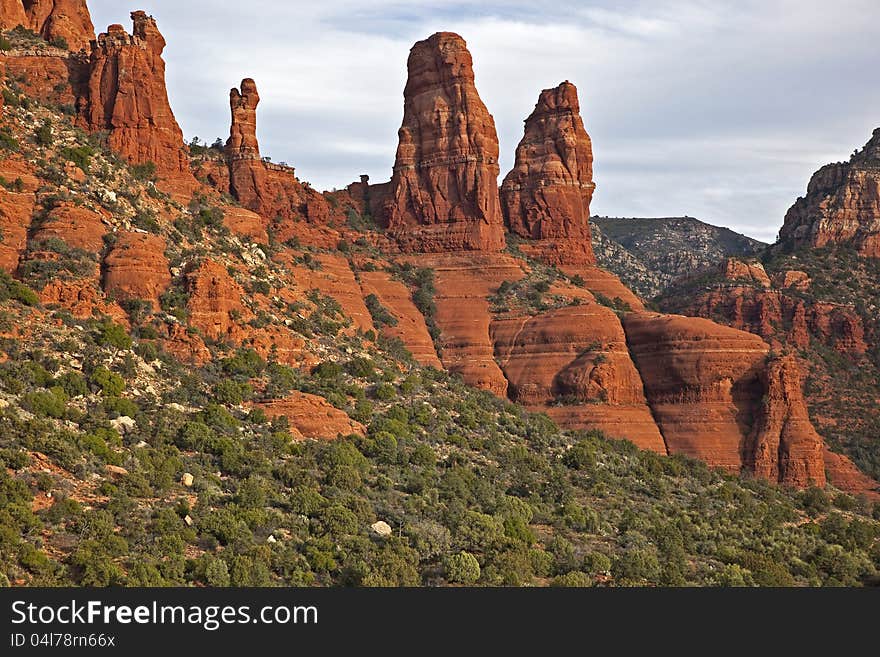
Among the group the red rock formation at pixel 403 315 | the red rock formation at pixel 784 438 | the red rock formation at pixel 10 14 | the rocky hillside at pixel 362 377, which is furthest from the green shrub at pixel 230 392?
the red rock formation at pixel 10 14

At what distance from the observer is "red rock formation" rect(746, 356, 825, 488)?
275 ft

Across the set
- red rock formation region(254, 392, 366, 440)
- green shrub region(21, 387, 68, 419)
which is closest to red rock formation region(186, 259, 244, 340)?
red rock formation region(254, 392, 366, 440)

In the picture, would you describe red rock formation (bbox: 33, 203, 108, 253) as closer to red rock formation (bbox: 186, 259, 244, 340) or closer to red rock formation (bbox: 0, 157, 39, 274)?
red rock formation (bbox: 0, 157, 39, 274)

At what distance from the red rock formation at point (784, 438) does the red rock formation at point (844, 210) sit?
62.3m

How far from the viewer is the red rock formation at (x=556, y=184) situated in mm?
107938

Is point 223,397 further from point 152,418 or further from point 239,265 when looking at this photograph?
point 239,265

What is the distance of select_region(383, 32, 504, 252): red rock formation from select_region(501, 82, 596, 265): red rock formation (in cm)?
583

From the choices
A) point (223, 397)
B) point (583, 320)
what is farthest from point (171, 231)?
point (583, 320)

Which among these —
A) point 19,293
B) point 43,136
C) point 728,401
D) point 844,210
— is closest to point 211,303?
point 19,293

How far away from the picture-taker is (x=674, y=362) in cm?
8800

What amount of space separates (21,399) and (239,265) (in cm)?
2679

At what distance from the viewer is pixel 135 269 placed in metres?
65.2

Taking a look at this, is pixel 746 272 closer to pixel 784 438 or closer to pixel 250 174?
pixel 784 438

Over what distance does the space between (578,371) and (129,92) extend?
36.5 meters
